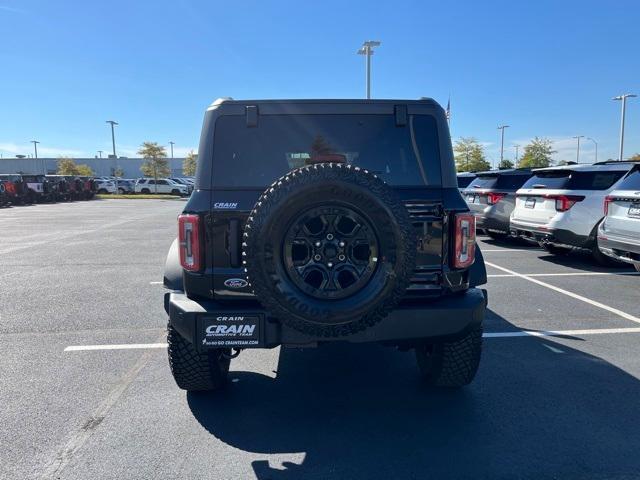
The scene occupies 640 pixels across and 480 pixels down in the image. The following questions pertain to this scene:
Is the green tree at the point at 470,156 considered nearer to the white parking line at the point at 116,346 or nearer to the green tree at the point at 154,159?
the green tree at the point at 154,159

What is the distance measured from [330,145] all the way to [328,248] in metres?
0.91

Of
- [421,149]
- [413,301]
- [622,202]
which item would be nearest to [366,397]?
[413,301]

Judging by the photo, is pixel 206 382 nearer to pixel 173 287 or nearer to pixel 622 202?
pixel 173 287

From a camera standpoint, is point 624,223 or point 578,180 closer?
point 624,223

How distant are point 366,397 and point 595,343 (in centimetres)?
260

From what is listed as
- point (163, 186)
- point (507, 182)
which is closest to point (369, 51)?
point (507, 182)

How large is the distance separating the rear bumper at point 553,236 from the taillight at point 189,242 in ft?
24.5

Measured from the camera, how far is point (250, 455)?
9.22ft

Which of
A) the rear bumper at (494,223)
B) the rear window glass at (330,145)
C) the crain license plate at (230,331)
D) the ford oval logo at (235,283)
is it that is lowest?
the rear bumper at (494,223)

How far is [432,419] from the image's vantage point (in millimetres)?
3211

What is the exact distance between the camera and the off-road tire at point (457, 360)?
133 inches

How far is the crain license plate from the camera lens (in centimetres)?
278

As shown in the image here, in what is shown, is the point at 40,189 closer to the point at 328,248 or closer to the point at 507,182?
the point at 507,182

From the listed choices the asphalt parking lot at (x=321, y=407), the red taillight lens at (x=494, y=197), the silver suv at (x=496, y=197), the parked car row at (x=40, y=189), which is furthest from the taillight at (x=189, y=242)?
the parked car row at (x=40, y=189)
